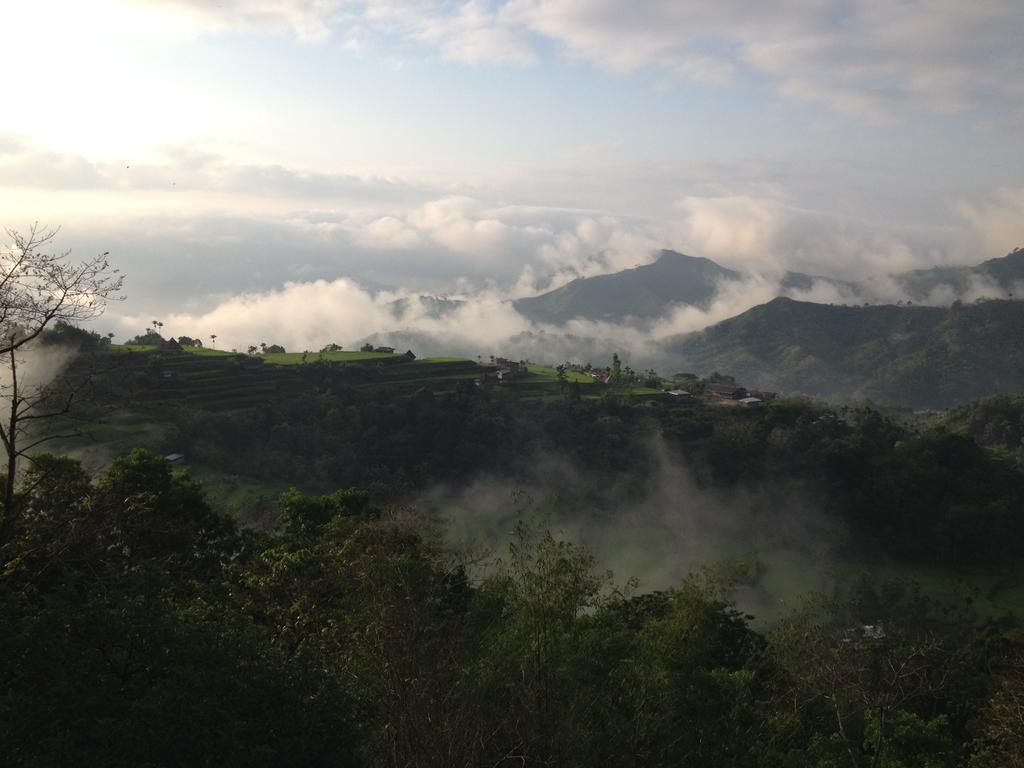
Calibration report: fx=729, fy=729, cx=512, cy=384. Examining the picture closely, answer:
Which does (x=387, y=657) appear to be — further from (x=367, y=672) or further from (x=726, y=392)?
(x=726, y=392)

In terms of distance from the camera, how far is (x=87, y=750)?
8367 mm

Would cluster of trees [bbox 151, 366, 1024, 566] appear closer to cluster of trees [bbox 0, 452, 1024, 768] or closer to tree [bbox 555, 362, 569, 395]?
tree [bbox 555, 362, 569, 395]

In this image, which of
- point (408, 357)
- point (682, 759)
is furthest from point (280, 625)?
point (408, 357)

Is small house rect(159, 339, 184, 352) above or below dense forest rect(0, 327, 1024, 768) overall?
above

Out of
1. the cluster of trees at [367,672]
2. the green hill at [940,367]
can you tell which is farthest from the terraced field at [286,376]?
the green hill at [940,367]

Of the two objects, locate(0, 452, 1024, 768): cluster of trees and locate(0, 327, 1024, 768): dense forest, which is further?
locate(0, 327, 1024, 768): dense forest

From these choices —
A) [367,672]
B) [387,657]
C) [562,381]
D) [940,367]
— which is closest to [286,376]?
[562,381]

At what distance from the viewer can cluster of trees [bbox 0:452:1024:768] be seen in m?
8.97

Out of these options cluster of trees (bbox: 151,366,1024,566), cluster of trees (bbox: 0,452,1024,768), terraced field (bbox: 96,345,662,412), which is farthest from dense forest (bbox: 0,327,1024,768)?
terraced field (bbox: 96,345,662,412)

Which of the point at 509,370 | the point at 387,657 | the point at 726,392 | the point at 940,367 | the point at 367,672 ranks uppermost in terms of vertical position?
the point at 509,370

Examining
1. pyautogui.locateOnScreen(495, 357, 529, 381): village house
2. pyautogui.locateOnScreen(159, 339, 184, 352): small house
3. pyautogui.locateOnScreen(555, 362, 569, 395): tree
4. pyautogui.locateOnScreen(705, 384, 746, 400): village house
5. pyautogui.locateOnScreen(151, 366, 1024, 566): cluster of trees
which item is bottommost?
pyautogui.locateOnScreen(151, 366, 1024, 566): cluster of trees

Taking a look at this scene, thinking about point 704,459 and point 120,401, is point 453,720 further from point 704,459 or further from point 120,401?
point 704,459

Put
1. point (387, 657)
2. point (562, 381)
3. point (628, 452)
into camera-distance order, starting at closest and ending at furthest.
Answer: point (387, 657) → point (628, 452) → point (562, 381)

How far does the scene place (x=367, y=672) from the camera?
36.9ft
